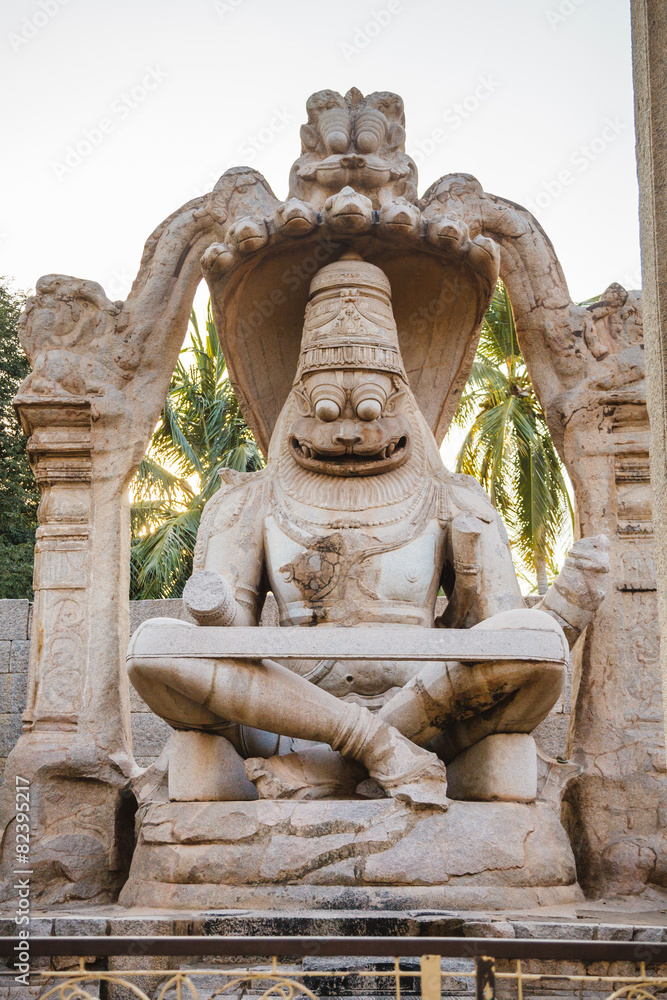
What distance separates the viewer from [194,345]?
16.6 m

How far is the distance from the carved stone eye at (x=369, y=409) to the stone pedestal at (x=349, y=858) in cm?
199

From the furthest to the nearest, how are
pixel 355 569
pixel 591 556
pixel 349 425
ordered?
1. pixel 349 425
2. pixel 355 569
3. pixel 591 556

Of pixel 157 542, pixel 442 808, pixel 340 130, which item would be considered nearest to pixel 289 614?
pixel 442 808

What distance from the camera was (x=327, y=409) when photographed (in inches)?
211

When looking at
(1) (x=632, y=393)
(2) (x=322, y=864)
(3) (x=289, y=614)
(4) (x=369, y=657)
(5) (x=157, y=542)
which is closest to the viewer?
(2) (x=322, y=864)

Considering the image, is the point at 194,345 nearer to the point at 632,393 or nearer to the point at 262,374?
the point at 262,374

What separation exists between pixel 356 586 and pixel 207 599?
2.93 ft

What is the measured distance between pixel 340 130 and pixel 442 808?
367 centimetres

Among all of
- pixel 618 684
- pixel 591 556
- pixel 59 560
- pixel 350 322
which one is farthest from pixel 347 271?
pixel 618 684

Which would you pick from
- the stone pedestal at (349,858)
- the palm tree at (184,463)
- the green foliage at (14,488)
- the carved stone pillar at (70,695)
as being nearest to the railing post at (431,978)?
the stone pedestal at (349,858)

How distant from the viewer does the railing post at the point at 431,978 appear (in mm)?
2510

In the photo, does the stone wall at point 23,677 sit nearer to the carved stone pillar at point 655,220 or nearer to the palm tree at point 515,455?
the carved stone pillar at point 655,220

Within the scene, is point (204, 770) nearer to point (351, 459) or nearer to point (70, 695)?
point (70, 695)

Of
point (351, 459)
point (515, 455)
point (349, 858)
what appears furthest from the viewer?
point (515, 455)
